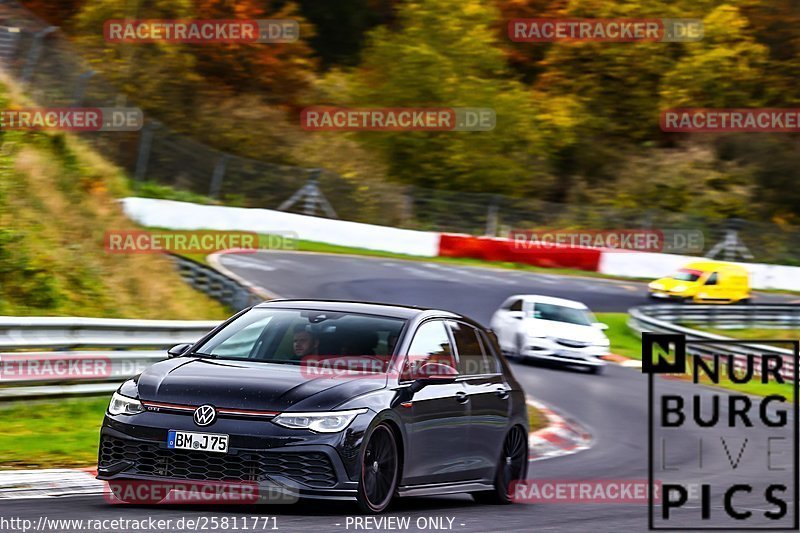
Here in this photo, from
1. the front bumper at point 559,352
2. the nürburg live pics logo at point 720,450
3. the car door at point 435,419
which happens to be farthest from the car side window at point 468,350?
the front bumper at point 559,352

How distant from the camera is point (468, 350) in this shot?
385 inches

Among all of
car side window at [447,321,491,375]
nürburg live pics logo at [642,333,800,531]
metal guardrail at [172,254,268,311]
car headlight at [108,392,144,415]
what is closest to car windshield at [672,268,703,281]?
nürburg live pics logo at [642,333,800,531]

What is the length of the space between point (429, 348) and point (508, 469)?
156cm

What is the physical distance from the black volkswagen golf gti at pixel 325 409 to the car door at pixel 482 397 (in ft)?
0.05

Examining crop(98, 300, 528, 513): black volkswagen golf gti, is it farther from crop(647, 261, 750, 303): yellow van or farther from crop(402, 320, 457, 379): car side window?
crop(647, 261, 750, 303): yellow van

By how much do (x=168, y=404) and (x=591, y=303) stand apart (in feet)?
85.1

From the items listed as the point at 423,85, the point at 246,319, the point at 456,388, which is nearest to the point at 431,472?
the point at 456,388

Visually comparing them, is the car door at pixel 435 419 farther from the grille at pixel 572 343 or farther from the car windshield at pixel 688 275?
the car windshield at pixel 688 275

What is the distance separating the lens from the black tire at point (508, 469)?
1001 cm

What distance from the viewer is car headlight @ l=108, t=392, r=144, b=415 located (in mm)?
7816

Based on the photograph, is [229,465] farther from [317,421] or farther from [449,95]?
[449,95]

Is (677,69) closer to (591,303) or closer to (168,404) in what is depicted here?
(591,303)

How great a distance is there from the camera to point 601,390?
2136 centimetres

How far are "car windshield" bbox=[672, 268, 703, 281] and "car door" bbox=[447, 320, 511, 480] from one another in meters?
26.5
